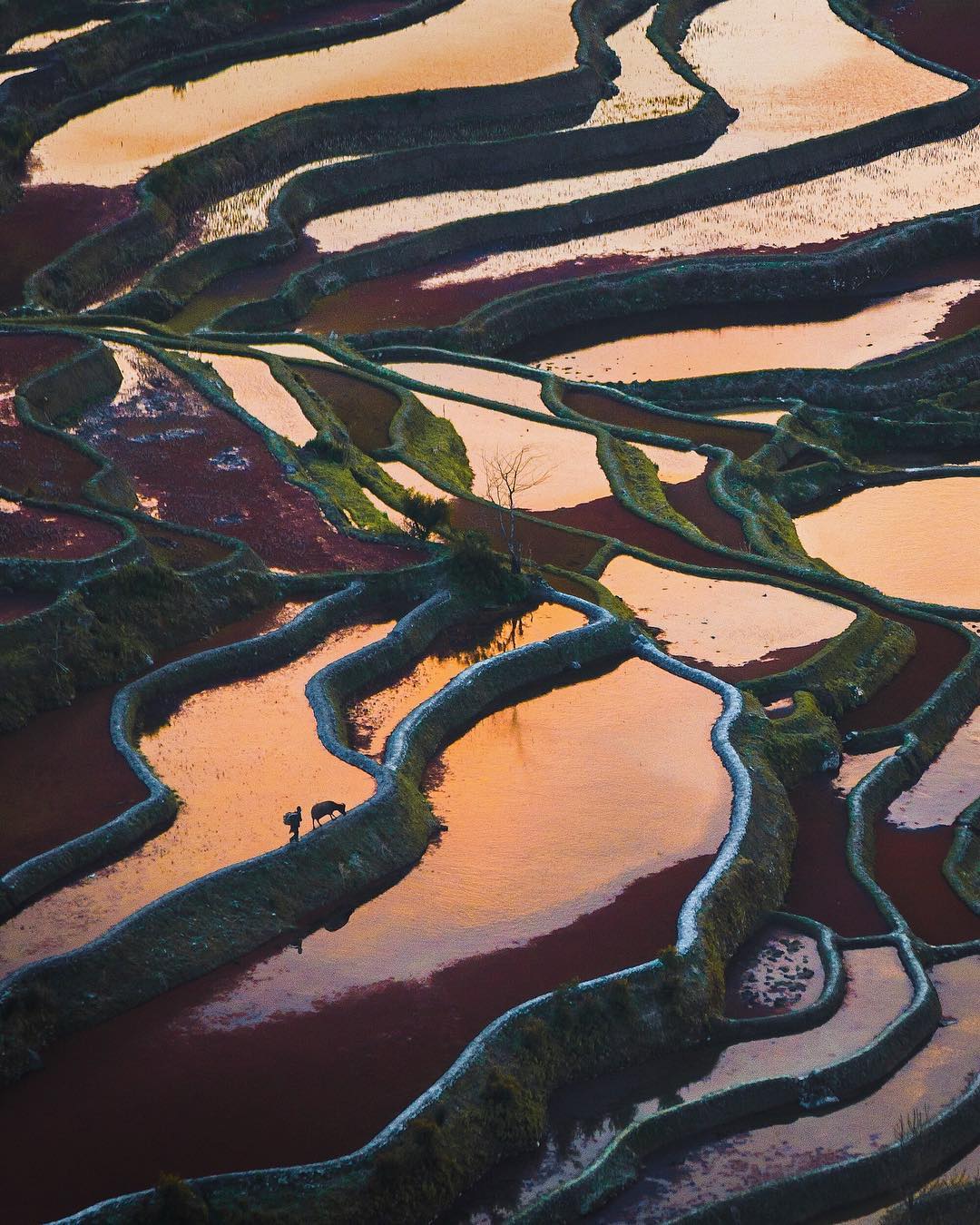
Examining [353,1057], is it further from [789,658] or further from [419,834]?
[789,658]

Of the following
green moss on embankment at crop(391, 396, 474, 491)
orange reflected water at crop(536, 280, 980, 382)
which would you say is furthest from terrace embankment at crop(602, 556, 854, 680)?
orange reflected water at crop(536, 280, 980, 382)

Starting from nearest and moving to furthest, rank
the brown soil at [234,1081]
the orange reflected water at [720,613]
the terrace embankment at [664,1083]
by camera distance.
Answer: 1. the brown soil at [234,1081]
2. the terrace embankment at [664,1083]
3. the orange reflected water at [720,613]

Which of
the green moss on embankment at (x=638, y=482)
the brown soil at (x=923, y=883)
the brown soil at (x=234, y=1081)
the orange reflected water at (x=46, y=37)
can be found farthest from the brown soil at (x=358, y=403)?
the orange reflected water at (x=46, y=37)

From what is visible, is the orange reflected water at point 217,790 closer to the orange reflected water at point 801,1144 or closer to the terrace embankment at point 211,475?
the terrace embankment at point 211,475

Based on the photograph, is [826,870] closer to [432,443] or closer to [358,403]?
[432,443]

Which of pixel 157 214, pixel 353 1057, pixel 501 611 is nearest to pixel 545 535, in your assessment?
pixel 501 611

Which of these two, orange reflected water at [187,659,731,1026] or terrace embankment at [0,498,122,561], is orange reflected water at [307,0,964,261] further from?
orange reflected water at [187,659,731,1026]
